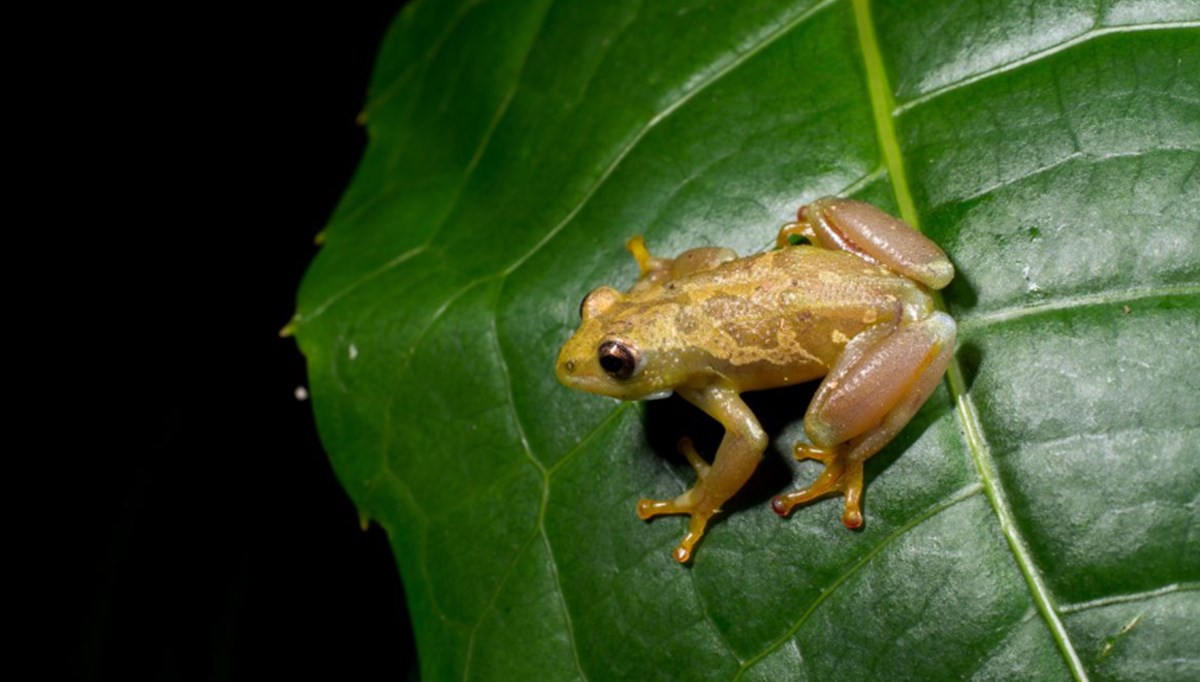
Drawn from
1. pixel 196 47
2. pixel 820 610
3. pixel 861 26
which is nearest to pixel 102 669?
pixel 196 47

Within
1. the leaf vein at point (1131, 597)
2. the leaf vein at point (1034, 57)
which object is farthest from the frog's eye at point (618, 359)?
the leaf vein at point (1131, 597)

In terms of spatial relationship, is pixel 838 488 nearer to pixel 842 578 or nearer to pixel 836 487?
pixel 836 487

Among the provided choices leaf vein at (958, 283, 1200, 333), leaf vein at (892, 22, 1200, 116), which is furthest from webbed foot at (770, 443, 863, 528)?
leaf vein at (892, 22, 1200, 116)

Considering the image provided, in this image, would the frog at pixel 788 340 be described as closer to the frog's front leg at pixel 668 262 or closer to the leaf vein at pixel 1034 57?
the frog's front leg at pixel 668 262

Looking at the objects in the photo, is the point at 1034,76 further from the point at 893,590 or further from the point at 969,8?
the point at 893,590

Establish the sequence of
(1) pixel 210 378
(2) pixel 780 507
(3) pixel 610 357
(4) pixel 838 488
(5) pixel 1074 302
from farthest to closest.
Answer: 1. (1) pixel 210 378
2. (3) pixel 610 357
3. (2) pixel 780 507
4. (4) pixel 838 488
5. (5) pixel 1074 302

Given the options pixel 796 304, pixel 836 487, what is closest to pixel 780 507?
pixel 836 487

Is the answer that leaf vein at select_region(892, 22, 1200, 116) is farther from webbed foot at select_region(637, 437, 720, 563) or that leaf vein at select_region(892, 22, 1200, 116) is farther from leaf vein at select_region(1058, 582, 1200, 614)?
leaf vein at select_region(1058, 582, 1200, 614)

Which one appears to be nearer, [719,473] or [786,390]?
[719,473]
